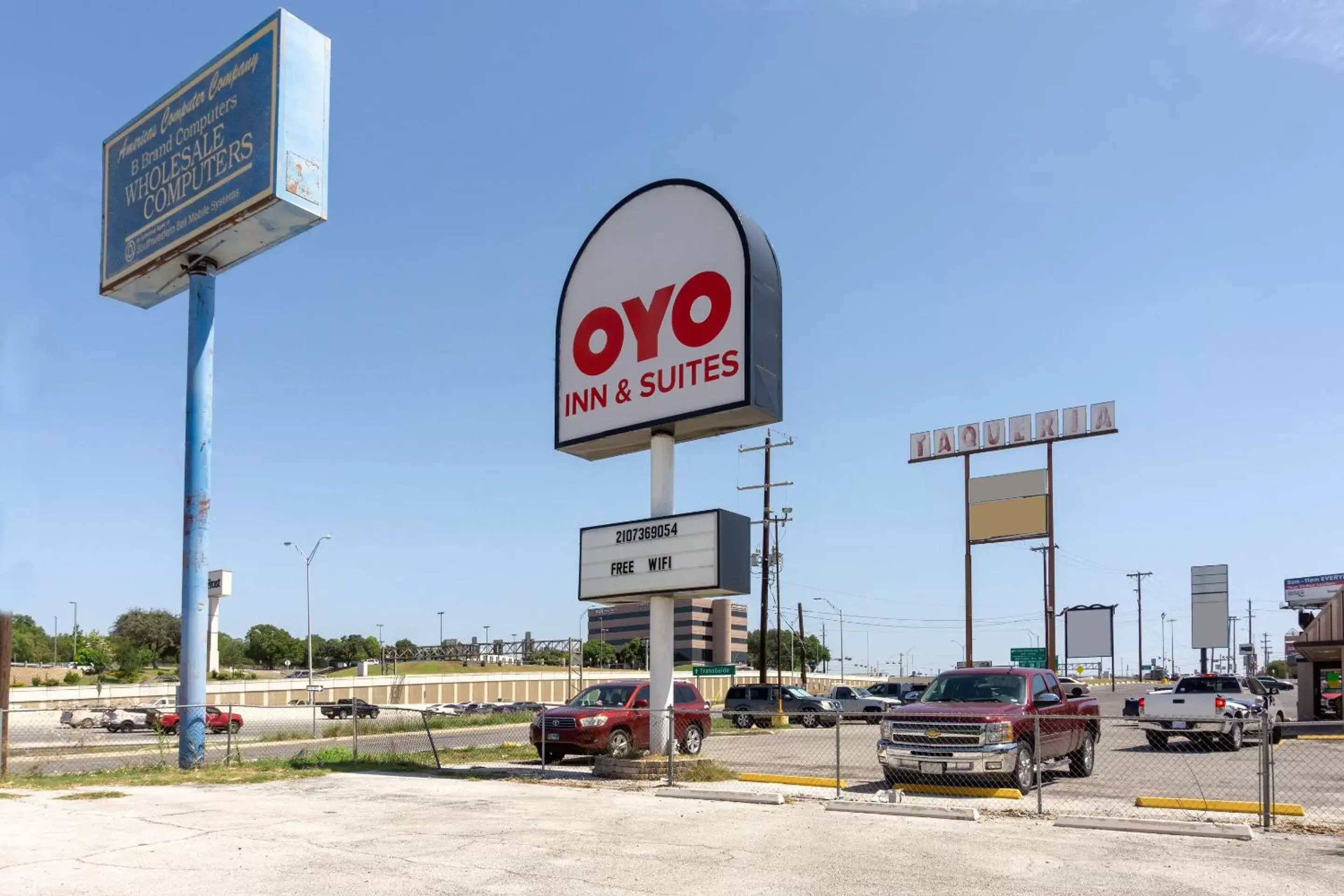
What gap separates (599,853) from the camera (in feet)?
37.1

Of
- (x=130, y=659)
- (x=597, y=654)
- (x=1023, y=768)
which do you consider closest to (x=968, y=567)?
(x=1023, y=768)

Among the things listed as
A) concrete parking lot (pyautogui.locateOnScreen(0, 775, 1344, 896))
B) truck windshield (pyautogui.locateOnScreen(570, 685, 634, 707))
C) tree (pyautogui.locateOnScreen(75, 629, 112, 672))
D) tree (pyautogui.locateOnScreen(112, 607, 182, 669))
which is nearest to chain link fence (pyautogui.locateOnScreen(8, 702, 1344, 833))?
truck windshield (pyautogui.locateOnScreen(570, 685, 634, 707))

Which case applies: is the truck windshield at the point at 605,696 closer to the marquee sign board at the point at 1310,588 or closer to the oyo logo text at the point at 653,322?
the oyo logo text at the point at 653,322

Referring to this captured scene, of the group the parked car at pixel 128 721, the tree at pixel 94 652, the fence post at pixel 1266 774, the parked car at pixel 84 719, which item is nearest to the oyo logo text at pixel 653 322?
the fence post at pixel 1266 774

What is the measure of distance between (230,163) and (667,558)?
13.0 m

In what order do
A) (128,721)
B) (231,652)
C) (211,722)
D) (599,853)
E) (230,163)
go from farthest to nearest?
(231,652), (128,721), (211,722), (230,163), (599,853)

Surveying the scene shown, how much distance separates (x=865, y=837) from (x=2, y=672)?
15.7 m

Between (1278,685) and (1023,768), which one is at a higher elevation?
(1023,768)

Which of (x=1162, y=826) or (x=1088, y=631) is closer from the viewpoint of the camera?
(x=1162, y=826)

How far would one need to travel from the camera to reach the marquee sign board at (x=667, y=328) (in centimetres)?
1897

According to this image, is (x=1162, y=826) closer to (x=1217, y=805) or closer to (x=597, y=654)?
(x=1217, y=805)

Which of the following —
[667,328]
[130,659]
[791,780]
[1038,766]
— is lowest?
[130,659]

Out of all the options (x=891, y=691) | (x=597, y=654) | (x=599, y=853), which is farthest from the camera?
(x=597, y=654)

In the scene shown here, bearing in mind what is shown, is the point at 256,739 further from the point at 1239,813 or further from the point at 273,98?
the point at 1239,813
